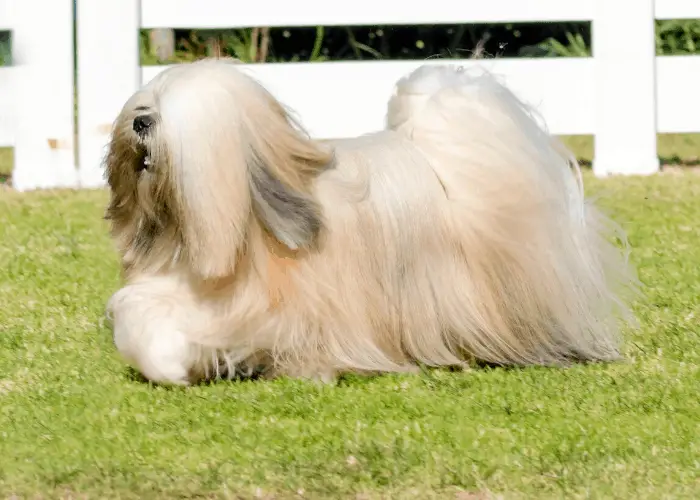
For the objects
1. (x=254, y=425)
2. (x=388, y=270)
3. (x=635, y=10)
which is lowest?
(x=254, y=425)

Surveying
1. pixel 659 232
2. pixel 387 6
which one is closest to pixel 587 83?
pixel 387 6

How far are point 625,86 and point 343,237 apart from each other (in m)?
4.95

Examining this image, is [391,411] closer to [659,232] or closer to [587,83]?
[659,232]

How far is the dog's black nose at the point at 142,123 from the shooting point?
4.25 meters

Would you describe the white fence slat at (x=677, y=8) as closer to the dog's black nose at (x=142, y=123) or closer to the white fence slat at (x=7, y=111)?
the white fence slat at (x=7, y=111)

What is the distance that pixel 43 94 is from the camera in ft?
29.2

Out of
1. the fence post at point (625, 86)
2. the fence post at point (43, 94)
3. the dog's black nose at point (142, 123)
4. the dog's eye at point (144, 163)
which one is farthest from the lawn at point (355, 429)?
the fence post at point (625, 86)

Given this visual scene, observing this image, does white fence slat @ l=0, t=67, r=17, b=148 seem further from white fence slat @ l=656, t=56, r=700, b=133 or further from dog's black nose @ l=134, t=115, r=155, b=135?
dog's black nose @ l=134, t=115, r=155, b=135

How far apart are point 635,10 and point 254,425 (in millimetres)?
5659

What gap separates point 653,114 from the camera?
29.8 feet

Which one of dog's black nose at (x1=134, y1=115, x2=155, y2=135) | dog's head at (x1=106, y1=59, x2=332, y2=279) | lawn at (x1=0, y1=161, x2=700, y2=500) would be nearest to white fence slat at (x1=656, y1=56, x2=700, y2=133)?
lawn at (x1=0, y1=161, x2=700, y2=500)

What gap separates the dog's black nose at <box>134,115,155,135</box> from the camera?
4246mm

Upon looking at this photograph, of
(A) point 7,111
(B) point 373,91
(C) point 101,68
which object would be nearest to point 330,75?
(B) point 373,91

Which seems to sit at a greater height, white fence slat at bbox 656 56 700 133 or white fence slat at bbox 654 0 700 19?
white fence slat at bbox 654 0 700 19
